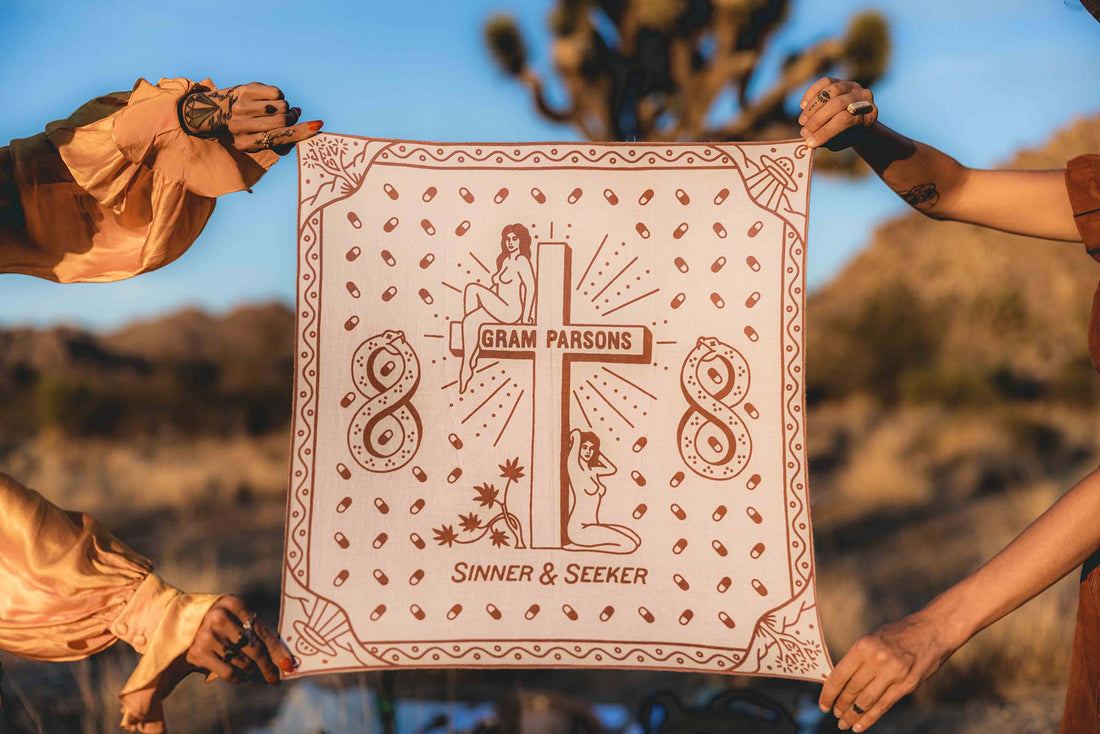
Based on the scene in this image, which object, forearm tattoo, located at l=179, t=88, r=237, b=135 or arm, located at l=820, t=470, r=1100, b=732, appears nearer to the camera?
arm, located at l=820, t=470, r=1100, b=732

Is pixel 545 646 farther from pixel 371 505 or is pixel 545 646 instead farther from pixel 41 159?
pixel 41 159

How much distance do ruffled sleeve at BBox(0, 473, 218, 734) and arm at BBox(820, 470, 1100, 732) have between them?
1.49 meters

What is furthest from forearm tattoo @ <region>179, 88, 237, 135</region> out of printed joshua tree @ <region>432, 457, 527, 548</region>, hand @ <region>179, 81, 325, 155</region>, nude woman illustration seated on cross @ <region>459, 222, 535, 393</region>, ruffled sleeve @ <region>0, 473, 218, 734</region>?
printed joshua tree @ <region>432, 457, 527, 548</region>

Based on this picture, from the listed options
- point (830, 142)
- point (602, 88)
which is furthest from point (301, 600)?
point (602, 88)

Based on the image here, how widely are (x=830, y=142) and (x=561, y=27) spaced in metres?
7.28

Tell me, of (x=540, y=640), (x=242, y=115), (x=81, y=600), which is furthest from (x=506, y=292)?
(x=81, y=600)

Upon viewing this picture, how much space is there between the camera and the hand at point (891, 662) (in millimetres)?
1935

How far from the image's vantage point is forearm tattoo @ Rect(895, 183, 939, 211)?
2355mm

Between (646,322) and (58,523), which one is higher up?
(646,322)

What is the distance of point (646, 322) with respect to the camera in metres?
2.46

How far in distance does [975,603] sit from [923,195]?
102cm

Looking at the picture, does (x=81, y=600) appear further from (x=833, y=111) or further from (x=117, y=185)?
(x=833, y=111)

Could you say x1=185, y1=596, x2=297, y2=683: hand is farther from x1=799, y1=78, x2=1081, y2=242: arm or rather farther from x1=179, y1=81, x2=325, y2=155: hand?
x1=799, y1=78, x2=1081, y2=242: arm

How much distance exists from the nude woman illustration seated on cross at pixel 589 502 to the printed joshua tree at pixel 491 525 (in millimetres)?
139
